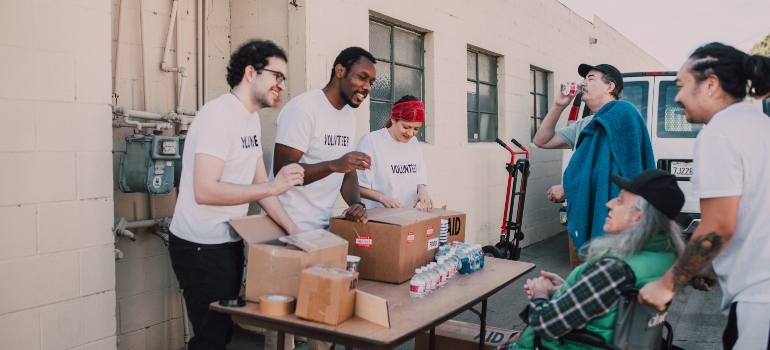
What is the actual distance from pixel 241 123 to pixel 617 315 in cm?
173

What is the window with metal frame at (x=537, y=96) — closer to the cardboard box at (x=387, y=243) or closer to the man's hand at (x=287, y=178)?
the cardboard box at (x=387, y=243)

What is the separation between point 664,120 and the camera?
6.75 metres

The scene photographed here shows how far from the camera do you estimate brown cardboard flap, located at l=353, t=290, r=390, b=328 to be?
227 centimetres

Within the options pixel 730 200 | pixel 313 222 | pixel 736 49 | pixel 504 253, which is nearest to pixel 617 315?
pixel 730 200

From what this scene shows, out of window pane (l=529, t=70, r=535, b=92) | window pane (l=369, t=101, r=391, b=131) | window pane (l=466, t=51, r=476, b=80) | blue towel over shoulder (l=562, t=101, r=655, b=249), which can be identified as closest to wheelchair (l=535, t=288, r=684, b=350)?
blue towel over shoulder (l=562, t=101, r=655, b=249)

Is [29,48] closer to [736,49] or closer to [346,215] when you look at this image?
[346,215]

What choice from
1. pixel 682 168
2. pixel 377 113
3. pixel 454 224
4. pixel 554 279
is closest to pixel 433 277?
pixel 554 279

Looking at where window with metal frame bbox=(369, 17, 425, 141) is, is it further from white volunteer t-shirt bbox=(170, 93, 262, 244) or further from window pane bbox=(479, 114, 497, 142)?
white volunteer t-shirt bbox=(170, 93, 262, 244)

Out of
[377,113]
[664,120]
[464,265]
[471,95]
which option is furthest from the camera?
[471,95]

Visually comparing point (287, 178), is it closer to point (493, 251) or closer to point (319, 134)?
point (319, 134)

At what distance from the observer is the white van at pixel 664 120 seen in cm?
645

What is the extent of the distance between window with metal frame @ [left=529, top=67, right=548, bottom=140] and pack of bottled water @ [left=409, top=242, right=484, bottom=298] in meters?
5.89

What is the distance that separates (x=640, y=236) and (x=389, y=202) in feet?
5.54

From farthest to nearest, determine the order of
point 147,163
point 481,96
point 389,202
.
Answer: point 481,96 < point 389,202 < point 147,163
